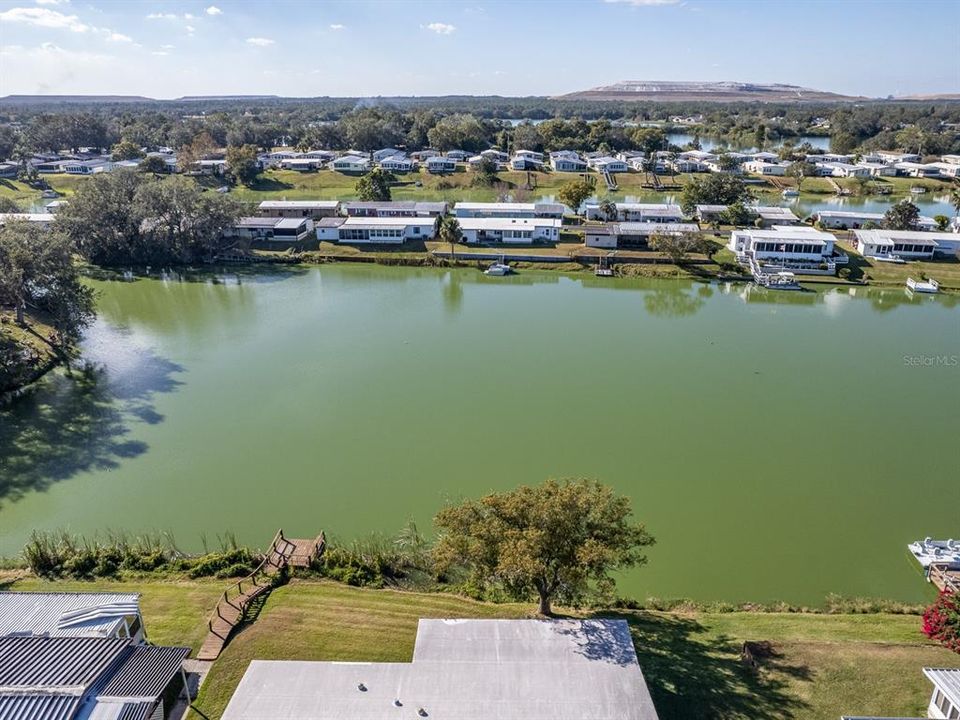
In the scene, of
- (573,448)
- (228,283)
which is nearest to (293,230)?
(228,283)

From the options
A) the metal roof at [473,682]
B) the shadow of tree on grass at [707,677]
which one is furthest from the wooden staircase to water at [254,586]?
the shadow of tree on grass at [707,677]

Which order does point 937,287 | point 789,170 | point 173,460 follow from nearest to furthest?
point 173,460 → point 937,287 → point 789,170

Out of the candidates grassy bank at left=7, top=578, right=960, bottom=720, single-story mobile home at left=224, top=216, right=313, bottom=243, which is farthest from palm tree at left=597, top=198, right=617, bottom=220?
grassy bank at left=7, top=578, right=960, bottom=720

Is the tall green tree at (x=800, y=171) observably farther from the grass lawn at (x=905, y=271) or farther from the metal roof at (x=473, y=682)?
the metal roof at (x=473, y=682)

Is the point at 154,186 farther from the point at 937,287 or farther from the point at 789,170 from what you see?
the point at 789,170

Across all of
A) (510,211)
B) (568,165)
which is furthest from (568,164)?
(510,211)

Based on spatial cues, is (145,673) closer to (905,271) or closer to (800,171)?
(905,271)
